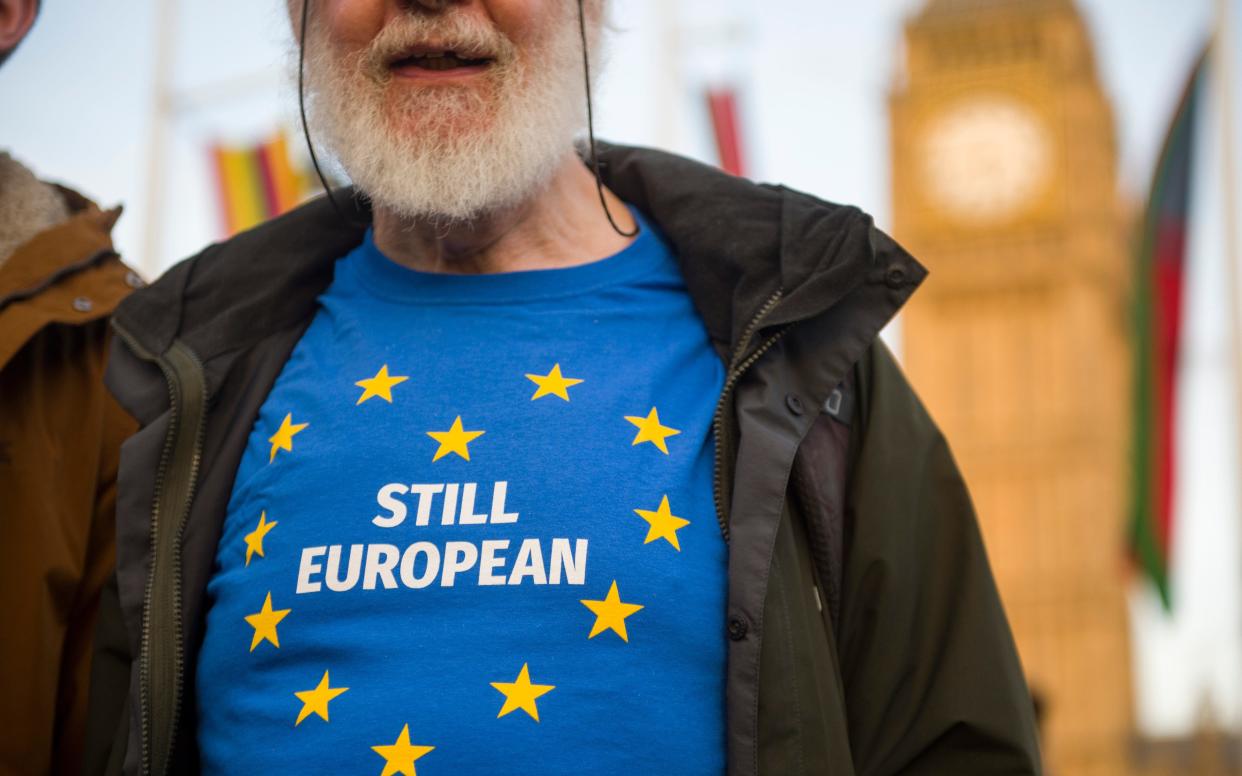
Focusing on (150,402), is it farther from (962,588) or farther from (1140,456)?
(1140,456)

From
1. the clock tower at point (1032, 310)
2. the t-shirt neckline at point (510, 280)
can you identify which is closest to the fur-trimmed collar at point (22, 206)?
the t-shirt neckline at point (510, 280)

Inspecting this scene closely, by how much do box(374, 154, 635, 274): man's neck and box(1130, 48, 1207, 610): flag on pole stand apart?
753 cm

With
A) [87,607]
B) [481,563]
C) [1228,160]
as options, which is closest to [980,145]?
[1228,160]

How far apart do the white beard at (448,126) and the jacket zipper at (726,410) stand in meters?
0.37

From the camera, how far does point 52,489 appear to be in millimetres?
2143

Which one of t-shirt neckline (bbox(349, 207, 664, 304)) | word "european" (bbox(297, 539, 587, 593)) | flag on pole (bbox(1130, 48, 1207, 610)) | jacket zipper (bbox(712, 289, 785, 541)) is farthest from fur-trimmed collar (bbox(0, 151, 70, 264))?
flag on pole (bbox(1130, 48, 1207, 610))

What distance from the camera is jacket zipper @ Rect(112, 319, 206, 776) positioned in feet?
6.46

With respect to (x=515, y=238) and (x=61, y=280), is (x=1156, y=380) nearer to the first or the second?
(x=515, y=238)

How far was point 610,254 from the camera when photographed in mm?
2256

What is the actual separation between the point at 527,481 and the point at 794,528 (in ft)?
1.07

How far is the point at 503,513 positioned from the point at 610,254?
478 millimetres

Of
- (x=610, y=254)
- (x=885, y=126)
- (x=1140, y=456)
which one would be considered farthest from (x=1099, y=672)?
(x=610, y=254)

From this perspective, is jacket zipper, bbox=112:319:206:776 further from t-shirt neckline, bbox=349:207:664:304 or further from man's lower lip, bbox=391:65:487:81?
man's lower lip, bbox=391:65:487:81

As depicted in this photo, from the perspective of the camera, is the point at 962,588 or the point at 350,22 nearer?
A: the point at 962,588
